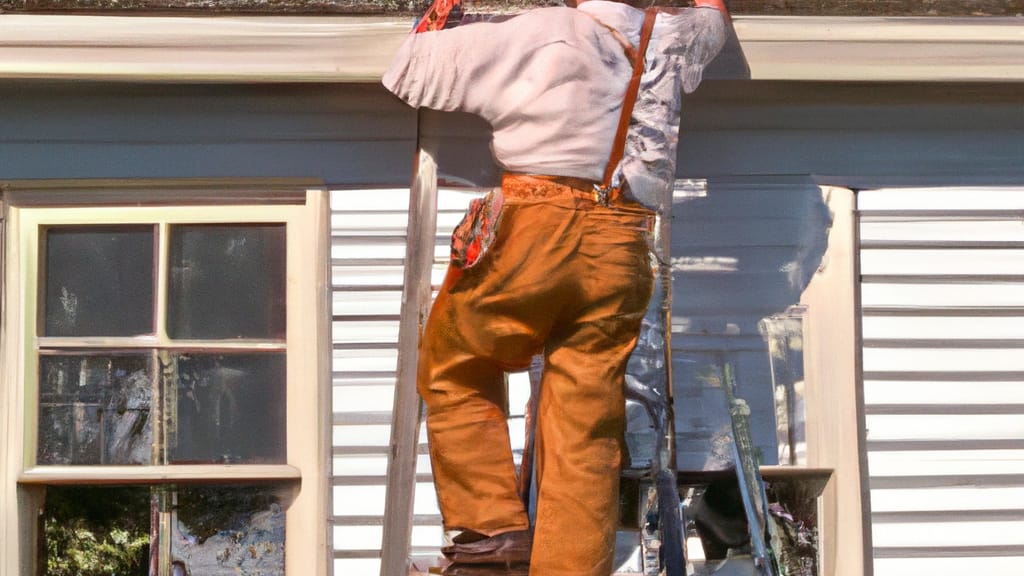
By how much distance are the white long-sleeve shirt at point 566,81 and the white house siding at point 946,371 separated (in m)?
0.82

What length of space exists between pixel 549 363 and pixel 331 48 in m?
1.06

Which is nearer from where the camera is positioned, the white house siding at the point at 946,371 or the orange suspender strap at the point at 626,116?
the orange suspender strap at the point at 626,116

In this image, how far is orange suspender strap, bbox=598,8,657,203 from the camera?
2820 millimetres

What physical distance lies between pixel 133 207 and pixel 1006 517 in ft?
8.32

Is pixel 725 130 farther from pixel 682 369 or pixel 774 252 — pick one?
pixel 682 369

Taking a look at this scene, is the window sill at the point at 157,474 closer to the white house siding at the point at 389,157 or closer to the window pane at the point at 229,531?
the window pane at the point at 229,531

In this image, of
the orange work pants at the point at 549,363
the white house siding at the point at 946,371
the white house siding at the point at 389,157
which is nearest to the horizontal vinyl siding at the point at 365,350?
the white house siding at the point at 389,157

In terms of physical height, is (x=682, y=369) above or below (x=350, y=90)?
below

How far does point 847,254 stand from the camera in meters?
3.36

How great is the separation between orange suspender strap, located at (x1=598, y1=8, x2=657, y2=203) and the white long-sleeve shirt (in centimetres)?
1

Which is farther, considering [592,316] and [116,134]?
[116,134]

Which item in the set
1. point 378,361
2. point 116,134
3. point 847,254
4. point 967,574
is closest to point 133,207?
point 116,134

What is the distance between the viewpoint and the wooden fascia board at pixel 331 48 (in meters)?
3.19

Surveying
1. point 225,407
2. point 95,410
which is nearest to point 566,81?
point 225,407
